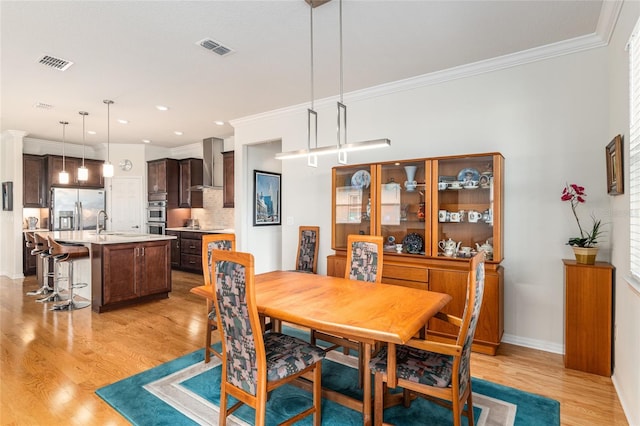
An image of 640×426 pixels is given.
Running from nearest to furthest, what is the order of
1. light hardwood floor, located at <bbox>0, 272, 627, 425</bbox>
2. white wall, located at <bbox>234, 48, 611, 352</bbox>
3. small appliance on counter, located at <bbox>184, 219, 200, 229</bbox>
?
light hardwood floor, located at <bbox>0, 272, 627, 425</bbox>, white wall, located at <bbox>234, 48, 611, 352</bbox>, small appliance on counter, located at <bbox>184, 219, 200, 229</bbox>

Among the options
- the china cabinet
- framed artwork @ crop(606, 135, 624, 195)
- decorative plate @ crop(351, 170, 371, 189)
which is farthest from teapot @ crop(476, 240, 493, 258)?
decorative plate @ crop(351, 170, 371, 189)

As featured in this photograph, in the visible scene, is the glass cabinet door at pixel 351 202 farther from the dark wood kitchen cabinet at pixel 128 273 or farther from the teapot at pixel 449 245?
the dark wood kitchen cabinet at pixel 128 273

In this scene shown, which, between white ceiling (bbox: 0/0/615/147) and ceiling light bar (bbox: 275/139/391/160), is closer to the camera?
ceiling light bar (bbox: 275/139/391/160)

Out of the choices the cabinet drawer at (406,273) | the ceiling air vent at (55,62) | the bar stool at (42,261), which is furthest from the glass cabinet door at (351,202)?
the bar stool at (42,261)

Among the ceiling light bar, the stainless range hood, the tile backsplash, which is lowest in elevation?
the tile backsplash

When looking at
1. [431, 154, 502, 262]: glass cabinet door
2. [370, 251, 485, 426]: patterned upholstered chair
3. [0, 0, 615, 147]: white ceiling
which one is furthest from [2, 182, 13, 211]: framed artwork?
[370, 251, 485, 426]: patterned upholstered chair

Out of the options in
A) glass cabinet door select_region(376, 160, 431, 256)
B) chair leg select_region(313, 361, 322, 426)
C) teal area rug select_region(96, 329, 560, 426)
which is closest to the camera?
chair leg select_region(313, 361, 322, 426)

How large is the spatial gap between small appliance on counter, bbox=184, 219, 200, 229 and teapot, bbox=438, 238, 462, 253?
571cm

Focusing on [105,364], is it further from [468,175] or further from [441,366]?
[468,175]

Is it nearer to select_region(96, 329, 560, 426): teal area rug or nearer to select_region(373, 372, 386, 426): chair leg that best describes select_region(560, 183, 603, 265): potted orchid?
select_region(96, 329, 560, 426): teal area rug

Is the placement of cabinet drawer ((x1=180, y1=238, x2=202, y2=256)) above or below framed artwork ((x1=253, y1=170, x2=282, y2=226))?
below

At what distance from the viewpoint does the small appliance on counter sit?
764 centimetres

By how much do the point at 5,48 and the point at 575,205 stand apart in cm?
516

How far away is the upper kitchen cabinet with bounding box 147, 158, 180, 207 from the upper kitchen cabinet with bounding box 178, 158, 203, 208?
0.12 metres
